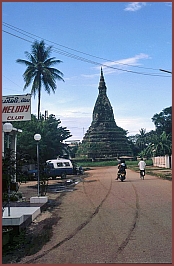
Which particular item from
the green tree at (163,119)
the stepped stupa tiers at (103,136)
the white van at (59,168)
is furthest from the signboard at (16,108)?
the green tree at (163,119)

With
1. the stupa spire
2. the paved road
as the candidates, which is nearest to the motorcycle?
the paved road

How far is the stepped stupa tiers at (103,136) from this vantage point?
6081cm

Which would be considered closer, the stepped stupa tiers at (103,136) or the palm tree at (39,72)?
the palm tree at (39,72)

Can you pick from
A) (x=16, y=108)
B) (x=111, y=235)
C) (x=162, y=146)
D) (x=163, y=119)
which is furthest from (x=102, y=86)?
(x=111, y=235)

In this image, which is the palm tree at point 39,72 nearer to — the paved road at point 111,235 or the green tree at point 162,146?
the green tree at point 162,146

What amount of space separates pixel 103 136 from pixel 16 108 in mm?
51131

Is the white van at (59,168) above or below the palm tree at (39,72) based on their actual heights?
below

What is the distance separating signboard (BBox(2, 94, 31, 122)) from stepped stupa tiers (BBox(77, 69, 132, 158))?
4842cm

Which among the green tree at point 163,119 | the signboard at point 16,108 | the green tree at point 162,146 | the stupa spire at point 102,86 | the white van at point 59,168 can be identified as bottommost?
the white van at point 59,168

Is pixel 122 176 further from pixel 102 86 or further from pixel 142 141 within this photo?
pixel 142 141

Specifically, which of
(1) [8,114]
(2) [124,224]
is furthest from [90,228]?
(1) [8,114]

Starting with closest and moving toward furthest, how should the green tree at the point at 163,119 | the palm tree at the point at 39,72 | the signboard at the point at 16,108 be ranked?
1. the signboard at the point at 16,108
2. the palm tree at the point at 39,72
3. the green tree at the point at 163,119

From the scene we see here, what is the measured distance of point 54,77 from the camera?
3691cm

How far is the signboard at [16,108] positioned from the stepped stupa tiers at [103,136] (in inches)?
1906
